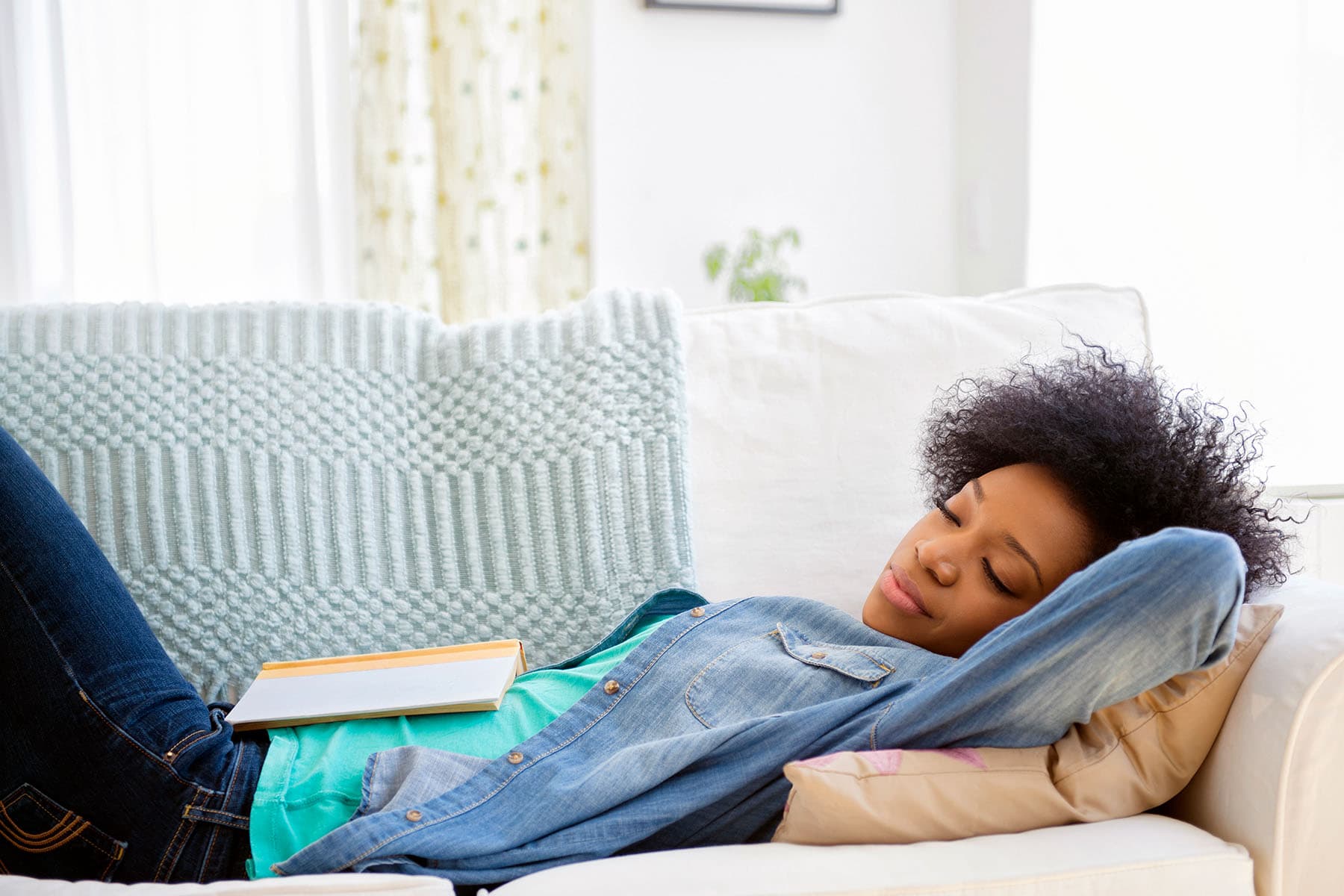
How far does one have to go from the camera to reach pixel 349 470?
132 centimetres

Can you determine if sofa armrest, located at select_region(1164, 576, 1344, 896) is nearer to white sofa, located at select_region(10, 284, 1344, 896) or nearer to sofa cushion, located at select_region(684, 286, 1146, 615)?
white sofa, located at select_region(10, 284, 1344, 896)

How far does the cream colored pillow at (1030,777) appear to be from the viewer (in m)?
0.78

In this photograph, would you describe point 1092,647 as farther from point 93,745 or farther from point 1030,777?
point 93,745

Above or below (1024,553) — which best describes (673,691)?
below

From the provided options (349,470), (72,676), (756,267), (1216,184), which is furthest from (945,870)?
(756,267)

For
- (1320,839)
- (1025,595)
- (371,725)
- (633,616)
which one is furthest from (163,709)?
(1320,839)

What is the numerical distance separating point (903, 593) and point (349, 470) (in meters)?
0.70

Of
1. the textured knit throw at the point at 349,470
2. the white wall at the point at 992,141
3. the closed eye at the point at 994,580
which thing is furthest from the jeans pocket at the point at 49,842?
the white wall at the point at 992,141

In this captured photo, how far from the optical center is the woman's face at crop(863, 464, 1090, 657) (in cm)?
101

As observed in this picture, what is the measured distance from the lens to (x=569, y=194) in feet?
9.06

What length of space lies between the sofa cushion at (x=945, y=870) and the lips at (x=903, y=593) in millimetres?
306

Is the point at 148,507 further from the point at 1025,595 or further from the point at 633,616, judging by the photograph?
the point at 1025,595

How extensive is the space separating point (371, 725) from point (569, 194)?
→ 6.49ft

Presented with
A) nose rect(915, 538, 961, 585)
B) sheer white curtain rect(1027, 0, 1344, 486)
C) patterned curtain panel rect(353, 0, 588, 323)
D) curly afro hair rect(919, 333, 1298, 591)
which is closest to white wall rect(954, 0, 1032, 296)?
sheer white curtain rect(1027, 0, 1344, 486)
